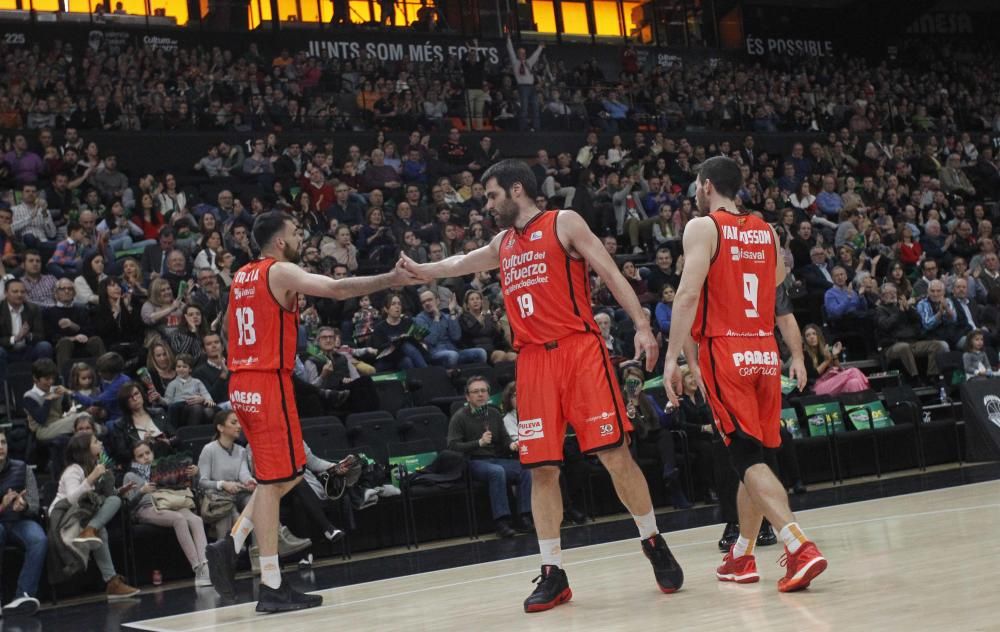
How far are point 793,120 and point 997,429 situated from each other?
1201cm

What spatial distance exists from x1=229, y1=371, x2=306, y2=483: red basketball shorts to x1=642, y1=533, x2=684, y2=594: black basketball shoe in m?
1.94

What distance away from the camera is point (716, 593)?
5.29m

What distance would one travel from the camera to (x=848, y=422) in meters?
12.9

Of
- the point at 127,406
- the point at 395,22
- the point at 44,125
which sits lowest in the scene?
the point at 127,406

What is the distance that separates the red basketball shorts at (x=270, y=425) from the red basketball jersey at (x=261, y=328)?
72mm

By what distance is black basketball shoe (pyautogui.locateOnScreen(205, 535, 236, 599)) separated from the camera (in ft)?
21.0

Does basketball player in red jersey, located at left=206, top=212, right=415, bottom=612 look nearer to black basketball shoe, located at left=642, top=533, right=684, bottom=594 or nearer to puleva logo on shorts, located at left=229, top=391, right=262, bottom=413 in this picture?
puleva logo on shorts, located at left=229, top=391, right=262, bottom=413

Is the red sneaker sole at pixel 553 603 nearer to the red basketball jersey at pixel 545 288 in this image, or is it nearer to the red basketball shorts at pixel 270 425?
the red basketball jersey at pixel 545 288

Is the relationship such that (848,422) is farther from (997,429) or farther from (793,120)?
(793,120)

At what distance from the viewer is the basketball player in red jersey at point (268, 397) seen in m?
6.19

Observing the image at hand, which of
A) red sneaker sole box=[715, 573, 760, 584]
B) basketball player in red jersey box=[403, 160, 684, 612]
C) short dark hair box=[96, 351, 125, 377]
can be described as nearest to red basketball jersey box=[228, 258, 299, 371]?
basketball player in red jersey box=[403, 160, 684, 612]

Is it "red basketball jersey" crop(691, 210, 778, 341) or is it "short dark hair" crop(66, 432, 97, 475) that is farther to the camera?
"short dark hair" crop(66, 432, 97, 475)

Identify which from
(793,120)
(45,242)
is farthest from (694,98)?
(45,242)

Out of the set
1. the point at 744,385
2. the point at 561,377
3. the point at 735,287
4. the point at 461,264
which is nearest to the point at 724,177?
the point at 735,287
